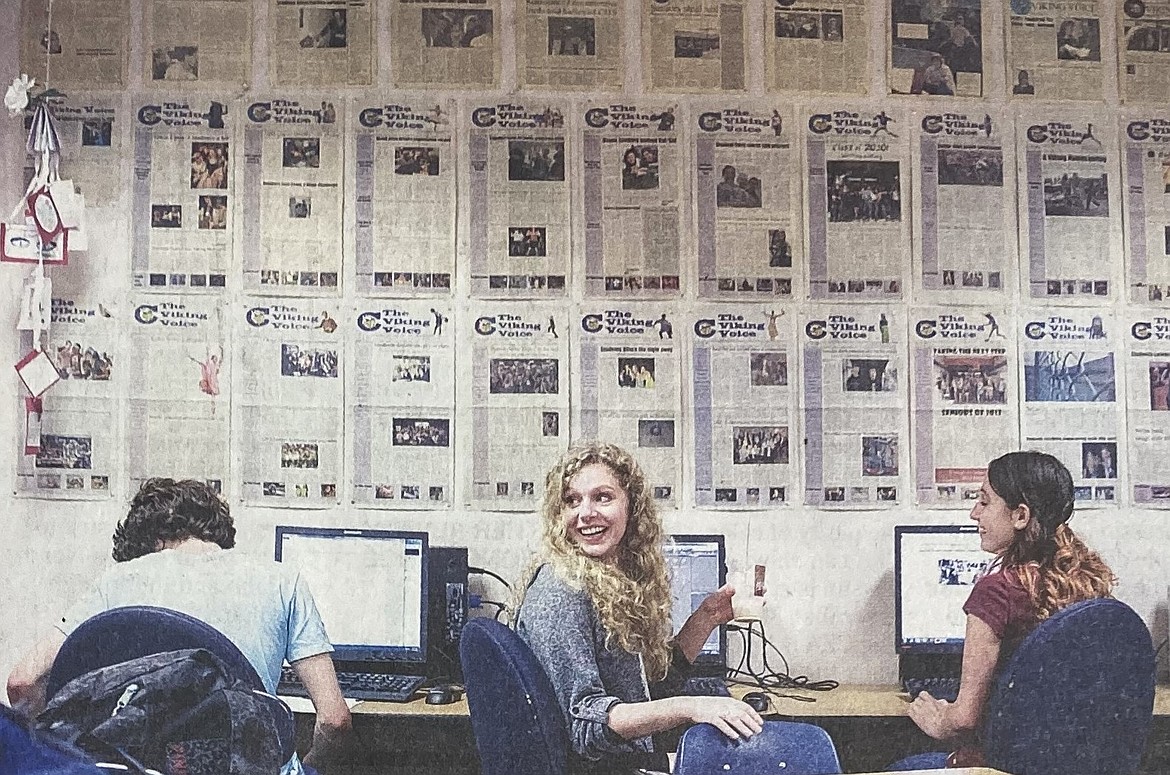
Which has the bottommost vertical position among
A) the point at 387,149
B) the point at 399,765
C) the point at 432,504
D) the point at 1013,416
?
the point at 399,765

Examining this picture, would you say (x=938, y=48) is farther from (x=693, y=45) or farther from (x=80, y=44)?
(x=80, y=44)

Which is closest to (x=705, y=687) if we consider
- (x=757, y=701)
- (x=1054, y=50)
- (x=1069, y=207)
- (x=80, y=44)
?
(x=757, y=701)

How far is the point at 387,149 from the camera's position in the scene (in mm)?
2309

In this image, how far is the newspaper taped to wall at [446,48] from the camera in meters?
2.31

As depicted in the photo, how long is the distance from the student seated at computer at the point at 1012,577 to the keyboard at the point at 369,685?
38.0 inches

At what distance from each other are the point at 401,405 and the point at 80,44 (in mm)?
953

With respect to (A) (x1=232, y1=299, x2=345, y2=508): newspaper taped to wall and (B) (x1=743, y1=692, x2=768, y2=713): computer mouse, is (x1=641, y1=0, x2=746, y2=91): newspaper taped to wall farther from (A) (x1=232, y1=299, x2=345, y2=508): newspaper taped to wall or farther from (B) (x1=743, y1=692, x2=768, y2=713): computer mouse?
(B) (x1=743, y1=692, x2=768, y2=713): computer mouse

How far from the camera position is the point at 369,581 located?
226 cm

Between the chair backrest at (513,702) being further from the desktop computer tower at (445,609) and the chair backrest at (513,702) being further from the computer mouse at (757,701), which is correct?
the computer mouse at (757,701)

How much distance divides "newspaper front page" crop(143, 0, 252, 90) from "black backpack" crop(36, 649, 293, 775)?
1118 millimetres

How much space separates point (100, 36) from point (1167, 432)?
2.27 m

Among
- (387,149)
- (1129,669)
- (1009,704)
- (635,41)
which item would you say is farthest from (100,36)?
(1129,669)

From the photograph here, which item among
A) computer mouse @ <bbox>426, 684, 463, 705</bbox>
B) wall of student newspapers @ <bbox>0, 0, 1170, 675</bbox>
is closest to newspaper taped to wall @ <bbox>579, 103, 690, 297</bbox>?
wall of student newspapers @ <bbox>0, 0, 1170, 675</bbox>

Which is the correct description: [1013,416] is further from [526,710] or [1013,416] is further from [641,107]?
[526,710]
